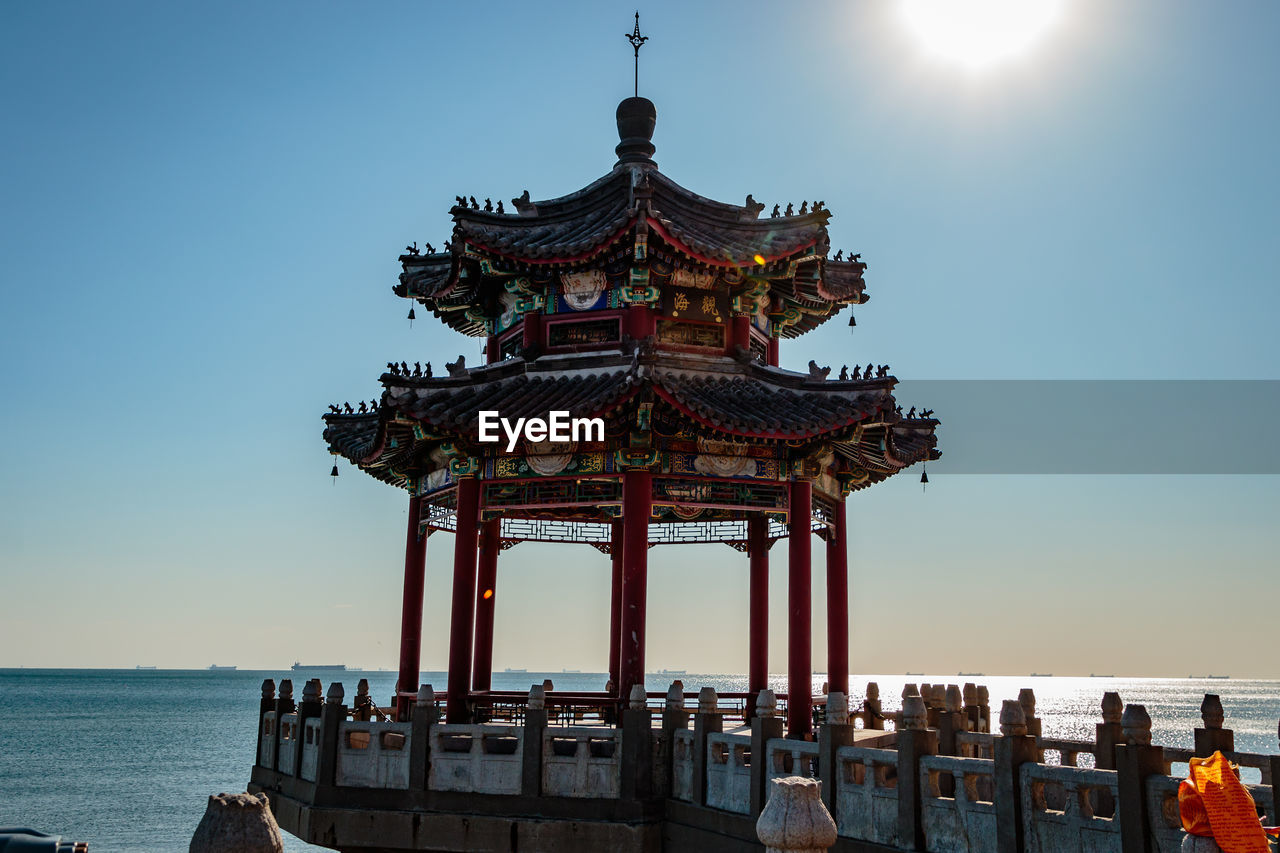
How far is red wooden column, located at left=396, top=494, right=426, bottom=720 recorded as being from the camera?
2514cm

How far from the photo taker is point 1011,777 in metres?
14.7

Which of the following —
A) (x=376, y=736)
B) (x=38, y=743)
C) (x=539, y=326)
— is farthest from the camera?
(x=38, y=743)

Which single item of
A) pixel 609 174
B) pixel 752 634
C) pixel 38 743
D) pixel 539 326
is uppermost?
pixel 609 174

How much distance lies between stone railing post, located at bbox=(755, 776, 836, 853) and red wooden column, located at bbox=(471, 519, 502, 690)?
1792 cm

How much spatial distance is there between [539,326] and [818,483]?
695 cm

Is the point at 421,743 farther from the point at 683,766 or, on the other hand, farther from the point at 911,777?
the point at 911,777

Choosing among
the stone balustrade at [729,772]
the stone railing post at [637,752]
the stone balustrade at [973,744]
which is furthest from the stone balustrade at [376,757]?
the stone balustrade at [973,744]

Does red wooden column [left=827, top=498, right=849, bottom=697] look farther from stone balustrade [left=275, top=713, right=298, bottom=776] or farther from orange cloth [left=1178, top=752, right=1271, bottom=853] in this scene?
A: orange cloth [left=1178, top=752, right=1271, bottom=853]

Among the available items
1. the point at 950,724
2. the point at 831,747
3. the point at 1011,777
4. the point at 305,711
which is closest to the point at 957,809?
the point at 1011,777

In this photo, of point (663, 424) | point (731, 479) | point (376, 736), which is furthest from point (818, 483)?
point (376, 736)

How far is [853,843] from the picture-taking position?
16.8 meters

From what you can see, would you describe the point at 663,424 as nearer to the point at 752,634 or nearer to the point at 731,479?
the point at 731,479

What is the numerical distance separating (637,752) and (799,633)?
4.43m

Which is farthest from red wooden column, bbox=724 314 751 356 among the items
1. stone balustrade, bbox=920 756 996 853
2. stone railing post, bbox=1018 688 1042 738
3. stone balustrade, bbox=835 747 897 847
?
stone balustrade, bbox=920 756 996 853
